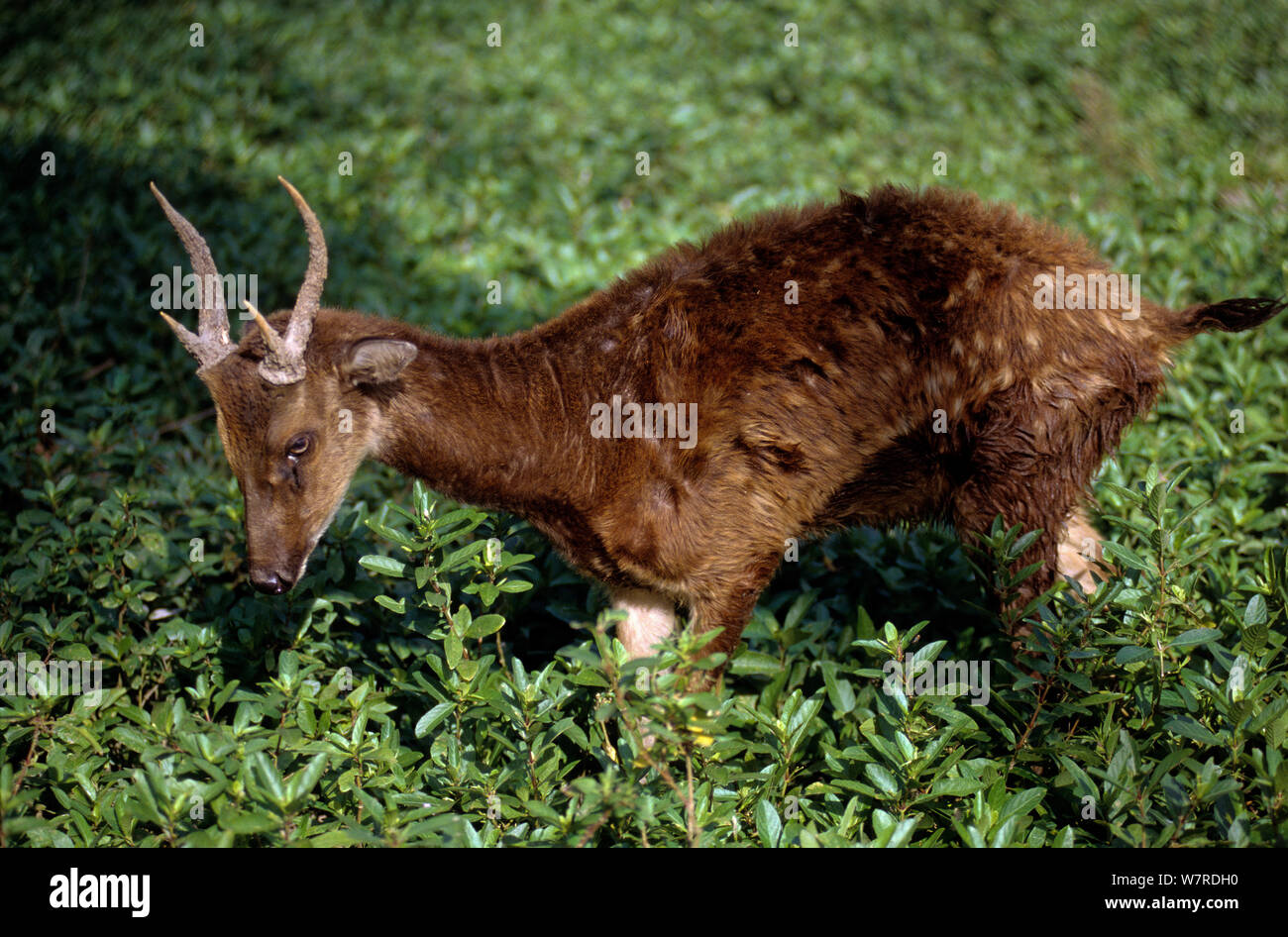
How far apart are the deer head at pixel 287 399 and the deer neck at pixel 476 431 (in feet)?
0.43

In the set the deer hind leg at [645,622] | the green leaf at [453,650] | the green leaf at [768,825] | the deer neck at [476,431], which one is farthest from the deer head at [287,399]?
the green leaf at [768,825]

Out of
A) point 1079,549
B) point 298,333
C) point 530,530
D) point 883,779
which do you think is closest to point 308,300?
point 298,333

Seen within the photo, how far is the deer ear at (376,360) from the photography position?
3.69 meters

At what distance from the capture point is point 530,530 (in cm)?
453

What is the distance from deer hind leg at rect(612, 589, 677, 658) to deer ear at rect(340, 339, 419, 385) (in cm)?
129

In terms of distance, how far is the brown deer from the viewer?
378cm

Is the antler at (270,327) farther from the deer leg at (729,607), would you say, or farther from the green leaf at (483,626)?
the deer leg at (729,607)

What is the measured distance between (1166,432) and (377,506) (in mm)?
3945

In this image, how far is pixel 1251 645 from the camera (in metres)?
3.47

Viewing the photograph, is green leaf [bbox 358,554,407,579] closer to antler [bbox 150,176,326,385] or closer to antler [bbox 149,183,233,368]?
antler [bbox 150,176,326,385]

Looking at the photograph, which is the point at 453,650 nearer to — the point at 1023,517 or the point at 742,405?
the point at 742,405

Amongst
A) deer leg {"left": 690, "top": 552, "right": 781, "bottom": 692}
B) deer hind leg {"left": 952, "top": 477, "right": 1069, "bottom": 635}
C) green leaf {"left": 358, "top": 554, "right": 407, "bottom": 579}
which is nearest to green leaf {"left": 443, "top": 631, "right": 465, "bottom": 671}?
green leaf {"left": 358, "top": 554, "right": 407, "bottom": 579}

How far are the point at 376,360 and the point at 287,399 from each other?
0.33m
